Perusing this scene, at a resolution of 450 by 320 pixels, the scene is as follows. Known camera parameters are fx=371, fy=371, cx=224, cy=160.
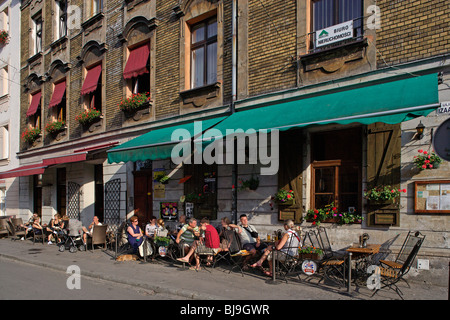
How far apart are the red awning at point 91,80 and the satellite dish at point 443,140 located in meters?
13.4

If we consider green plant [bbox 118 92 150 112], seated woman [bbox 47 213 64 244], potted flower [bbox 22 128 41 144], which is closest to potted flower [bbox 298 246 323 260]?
Result: green plant [bbox 118 92 150 112]

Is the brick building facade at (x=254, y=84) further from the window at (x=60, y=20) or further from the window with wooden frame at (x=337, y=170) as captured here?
the window at (x=60, y=20)

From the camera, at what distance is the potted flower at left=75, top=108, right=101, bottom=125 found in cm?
1488

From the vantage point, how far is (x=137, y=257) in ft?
34.8

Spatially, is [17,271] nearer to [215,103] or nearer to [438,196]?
[215,103]

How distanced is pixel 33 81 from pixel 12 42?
4.11m

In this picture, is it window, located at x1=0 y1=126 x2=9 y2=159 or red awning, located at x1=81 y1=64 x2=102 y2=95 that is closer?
red awning, located at x1=81 y1=64 x2=102 y2=95

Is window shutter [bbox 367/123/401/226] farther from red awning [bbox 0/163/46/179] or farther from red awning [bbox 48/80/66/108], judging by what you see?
red awning [bbox 48/80/66/108]

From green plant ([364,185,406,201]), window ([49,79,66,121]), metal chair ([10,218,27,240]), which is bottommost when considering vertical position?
metal chair ([10,218,27,240])

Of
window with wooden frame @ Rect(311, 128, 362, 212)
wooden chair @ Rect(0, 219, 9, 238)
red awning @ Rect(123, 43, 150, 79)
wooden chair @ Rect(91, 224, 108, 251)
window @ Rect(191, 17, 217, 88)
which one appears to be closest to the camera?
window with wooden frame @ Rect(311, 128, 362, 212)

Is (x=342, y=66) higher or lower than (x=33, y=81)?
lower

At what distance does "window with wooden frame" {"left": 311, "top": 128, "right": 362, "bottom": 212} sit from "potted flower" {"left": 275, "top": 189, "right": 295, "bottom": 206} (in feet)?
1.63

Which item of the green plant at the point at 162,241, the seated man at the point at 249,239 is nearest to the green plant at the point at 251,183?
the seated man at the point at 249,239

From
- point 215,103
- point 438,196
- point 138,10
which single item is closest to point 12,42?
point 138,10
